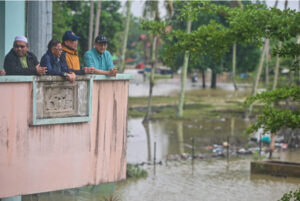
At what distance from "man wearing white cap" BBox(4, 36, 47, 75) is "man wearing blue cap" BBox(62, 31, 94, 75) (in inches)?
21.5

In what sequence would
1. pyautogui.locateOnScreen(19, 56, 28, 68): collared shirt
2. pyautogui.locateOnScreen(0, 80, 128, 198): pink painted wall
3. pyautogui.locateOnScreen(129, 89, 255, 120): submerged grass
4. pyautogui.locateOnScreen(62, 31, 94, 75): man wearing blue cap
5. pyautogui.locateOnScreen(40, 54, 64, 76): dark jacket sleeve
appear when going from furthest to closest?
pyautogui.locateOnScreen(129, 89, 255, 120): submerged grass → pyautogui.locateOnScreen(62, 31, 94, 75): man wearing blue cap → pyautogui.locateOnScreen(19, 56, 28, 68): collared shirt → pyautogui.locateOnScreen(40, 54, 64, 76): dark jacket sleeve → pyautogui.locateOnScreen(0, 80, 128, 198): pink painted wall

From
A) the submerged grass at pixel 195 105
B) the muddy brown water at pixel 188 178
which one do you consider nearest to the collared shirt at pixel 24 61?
the muddy brown water at pixel 188 178

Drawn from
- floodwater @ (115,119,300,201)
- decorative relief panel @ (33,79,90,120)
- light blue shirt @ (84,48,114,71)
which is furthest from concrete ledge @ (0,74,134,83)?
floodwater @ (115,119,300,201)

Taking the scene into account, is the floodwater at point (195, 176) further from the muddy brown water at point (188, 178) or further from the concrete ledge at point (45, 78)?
the concrete ledge at point (45, 78)

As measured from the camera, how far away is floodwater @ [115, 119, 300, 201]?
58.4 feet

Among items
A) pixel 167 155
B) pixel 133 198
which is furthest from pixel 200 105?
pixel 133 198

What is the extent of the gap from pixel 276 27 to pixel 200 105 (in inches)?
1408

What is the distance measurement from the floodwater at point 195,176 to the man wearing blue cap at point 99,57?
7142 mm

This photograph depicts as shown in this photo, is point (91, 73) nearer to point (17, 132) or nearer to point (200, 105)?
point (17, 132)

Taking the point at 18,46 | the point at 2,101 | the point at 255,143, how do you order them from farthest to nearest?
the point at 255,143 → the point at 18,46 → the point at 2,101

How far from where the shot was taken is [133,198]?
56.3 feet

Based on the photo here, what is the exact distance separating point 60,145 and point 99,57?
74.3 inches

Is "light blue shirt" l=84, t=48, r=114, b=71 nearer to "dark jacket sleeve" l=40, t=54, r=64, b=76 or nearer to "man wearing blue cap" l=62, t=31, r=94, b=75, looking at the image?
"man wearing blue cap" l=62, t=31, r=94, b=75

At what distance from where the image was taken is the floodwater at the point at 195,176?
1780 cm
